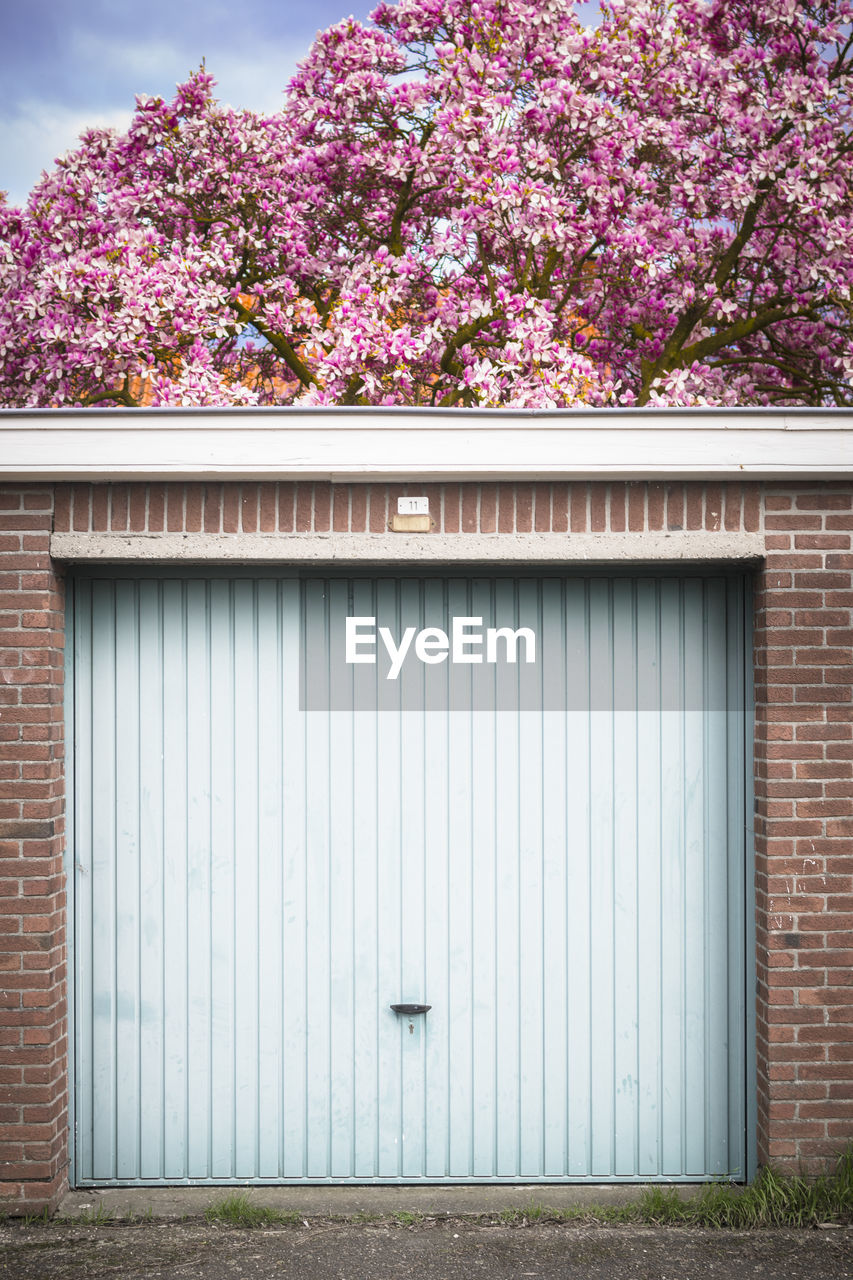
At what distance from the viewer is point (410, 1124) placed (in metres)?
3.89

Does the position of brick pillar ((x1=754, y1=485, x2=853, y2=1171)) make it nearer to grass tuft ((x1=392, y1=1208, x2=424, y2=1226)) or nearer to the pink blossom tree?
grass tuft ((x1=392, y1=1208, x2=424, y2=1226))

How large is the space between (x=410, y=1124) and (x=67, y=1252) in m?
1.34

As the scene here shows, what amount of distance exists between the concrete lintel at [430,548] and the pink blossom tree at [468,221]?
365 centimetres

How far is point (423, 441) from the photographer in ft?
11.5

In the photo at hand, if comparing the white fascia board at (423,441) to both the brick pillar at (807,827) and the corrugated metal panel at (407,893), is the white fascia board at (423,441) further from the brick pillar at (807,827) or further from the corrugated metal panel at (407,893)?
the corrugated metal panel at (407,893)

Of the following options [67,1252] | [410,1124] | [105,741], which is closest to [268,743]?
[105,741]

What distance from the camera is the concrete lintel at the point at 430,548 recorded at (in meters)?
3.71

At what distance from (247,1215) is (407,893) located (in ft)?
4.37

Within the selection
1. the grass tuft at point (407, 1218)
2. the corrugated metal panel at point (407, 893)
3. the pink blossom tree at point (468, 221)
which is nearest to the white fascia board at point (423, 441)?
the corrugated metal panel at point (407, 893)

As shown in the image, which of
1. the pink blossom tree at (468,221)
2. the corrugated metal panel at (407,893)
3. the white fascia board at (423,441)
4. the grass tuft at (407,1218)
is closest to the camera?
the white fascia board at (423,441)

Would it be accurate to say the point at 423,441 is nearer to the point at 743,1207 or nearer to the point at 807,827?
the point at 807,827

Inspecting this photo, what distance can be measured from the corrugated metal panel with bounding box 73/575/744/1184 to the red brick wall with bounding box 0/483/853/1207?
0.22 metres

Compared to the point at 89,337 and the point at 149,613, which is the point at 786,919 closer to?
the point at 149,613

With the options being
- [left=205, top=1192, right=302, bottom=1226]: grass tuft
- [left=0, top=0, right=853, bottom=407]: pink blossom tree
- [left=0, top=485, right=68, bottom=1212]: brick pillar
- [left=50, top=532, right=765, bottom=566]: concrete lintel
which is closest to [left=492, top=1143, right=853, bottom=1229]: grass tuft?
[left=205, top=1192, right=302, bottom=1226]: grass tuft
